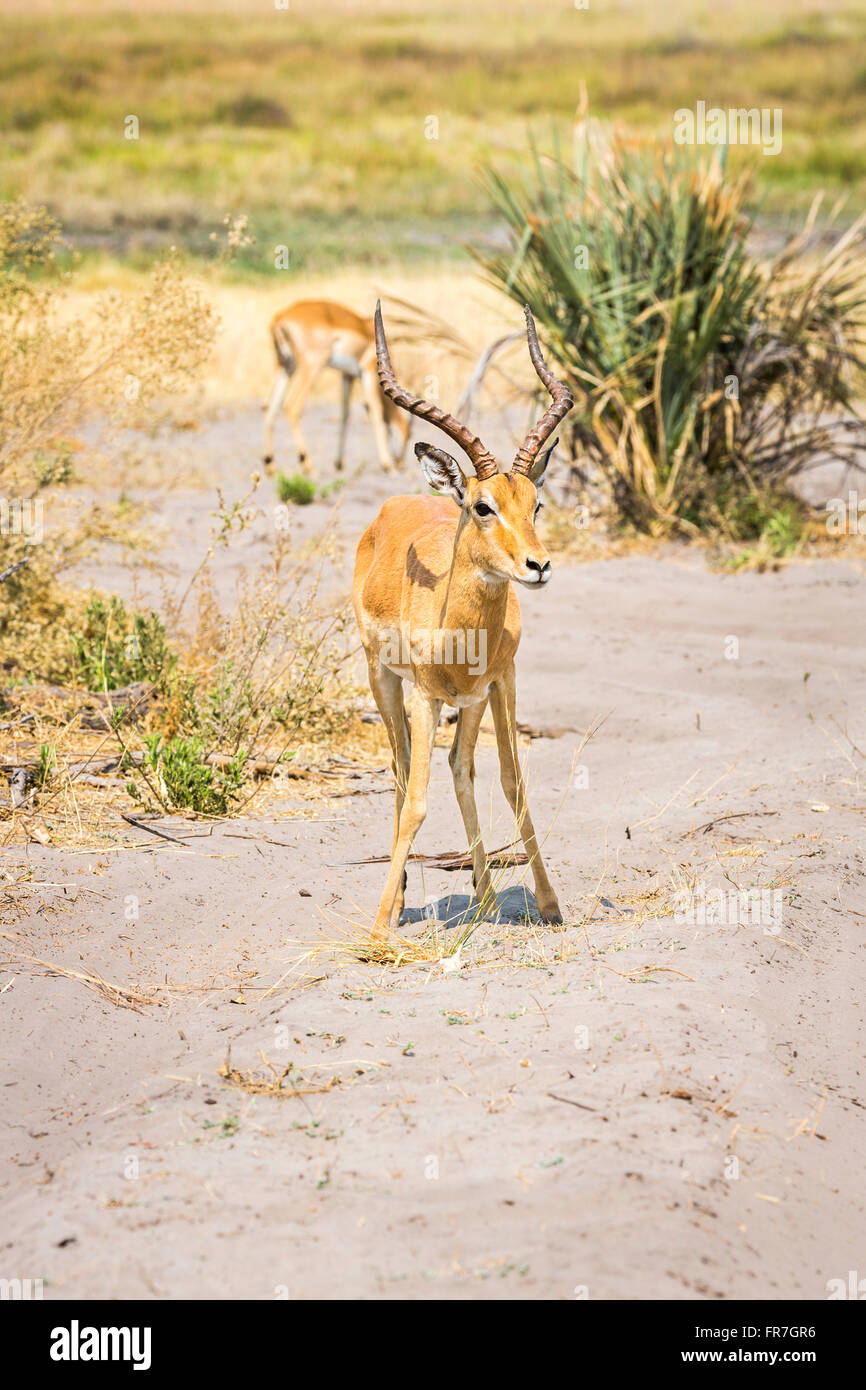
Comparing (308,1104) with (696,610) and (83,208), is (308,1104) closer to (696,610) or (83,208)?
(696,610)

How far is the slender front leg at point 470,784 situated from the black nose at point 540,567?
0.93 m

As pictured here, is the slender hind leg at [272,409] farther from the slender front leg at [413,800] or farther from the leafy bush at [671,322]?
the slender front leg at [413,800]

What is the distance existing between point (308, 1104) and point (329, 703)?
408cm

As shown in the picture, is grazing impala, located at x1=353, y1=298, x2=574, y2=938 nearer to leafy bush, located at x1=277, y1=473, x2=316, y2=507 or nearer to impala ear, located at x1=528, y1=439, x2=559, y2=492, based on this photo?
impala ear, located at x1=528, y1=439, x2=559, y2=492

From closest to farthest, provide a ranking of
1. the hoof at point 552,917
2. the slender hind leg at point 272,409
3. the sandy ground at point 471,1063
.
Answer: the sandy ground at point 471,1063 < the hoof at point 552,917 < the slender hind leg at point 272,409

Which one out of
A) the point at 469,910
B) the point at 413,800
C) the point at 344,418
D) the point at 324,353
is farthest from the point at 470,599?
the point at 324,353

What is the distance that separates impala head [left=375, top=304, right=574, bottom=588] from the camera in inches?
193

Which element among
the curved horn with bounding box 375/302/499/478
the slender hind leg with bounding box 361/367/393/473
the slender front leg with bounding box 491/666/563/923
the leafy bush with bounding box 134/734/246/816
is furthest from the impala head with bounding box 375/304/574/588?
the slender hind leg with bounding box 361/367/393/473

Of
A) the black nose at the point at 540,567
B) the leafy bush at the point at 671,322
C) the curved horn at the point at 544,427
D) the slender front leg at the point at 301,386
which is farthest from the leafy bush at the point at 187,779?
the slender front leg at the point at 301,386

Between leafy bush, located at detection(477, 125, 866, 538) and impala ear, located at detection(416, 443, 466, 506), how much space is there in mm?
6585

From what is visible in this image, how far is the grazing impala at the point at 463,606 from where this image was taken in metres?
5.03

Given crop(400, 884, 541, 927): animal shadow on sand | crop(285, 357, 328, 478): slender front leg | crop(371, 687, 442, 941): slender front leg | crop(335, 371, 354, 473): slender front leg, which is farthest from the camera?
crop(285, 357, 328, 478): slender front leg

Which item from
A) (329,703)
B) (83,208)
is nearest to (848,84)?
(83,208)

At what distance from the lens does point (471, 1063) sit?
13.9ft
